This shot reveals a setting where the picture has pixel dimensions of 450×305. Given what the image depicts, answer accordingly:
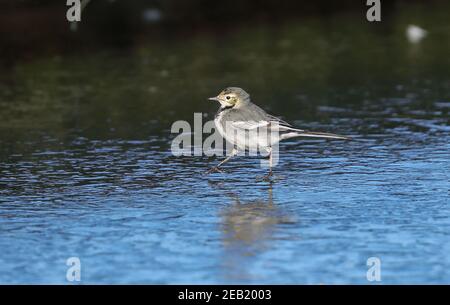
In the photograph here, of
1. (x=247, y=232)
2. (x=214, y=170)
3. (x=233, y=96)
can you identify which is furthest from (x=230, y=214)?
(x=233, y=96)

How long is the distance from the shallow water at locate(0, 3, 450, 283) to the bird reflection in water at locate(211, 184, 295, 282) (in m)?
0.02

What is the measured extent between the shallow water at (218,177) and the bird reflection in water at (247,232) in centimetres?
2

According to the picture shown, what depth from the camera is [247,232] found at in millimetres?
8055

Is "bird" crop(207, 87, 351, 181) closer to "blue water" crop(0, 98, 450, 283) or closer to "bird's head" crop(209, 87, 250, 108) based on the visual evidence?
"bird's head" crop(209, 87, 250, 108)

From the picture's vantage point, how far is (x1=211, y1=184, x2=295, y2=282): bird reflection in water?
7.12 m

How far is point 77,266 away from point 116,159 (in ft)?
13.0

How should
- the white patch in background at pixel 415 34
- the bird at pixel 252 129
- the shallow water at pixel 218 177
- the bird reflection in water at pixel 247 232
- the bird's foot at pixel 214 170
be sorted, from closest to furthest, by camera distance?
the bird reflection in water at pixel 247 232, the shallow water at pixel 218 177, the bird at pixel 252 129, the bird's foot at pixel 214 170, the white patch in background at pixel 415 34

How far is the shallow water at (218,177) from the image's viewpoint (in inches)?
288

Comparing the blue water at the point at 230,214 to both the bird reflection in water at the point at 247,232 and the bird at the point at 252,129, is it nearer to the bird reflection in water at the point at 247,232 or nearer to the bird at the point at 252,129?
the bird reflection in water at the point at 247,232

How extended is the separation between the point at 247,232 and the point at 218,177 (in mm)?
2159

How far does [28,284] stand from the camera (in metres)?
6.86

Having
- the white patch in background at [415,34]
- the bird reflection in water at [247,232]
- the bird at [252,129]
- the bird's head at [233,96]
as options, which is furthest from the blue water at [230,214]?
the white patch in background at [415,34]

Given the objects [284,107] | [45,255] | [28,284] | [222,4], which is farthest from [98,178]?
[222,4]

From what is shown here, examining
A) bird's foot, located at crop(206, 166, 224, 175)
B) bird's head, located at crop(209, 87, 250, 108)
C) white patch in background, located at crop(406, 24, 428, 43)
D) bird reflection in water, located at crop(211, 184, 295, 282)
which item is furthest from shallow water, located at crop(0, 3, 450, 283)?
white patch in background, located at crop(406, 24, 428, 43)
